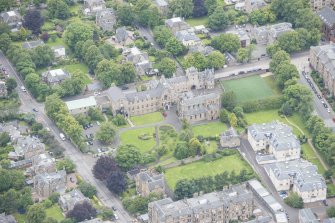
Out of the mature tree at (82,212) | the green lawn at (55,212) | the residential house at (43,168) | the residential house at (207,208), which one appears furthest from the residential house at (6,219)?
the residential house at (207,208)

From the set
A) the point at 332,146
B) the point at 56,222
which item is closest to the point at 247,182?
the point at 332,146

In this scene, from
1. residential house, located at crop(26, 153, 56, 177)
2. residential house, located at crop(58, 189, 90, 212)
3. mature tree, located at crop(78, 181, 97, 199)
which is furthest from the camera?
residential house, located at crop(26, 153, 56, 177)

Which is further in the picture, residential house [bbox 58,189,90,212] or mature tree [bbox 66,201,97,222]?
residential house [bbox 58,189,90,212]

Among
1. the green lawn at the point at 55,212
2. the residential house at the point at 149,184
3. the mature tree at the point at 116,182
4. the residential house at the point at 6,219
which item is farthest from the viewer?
the mature tree at the point at 116,182

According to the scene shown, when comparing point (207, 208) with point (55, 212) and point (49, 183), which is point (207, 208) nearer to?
point (55, 212)

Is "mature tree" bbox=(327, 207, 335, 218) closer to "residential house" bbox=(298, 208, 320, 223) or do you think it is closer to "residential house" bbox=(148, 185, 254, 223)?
"residential house" bbox=(298, 208, 320, 223)

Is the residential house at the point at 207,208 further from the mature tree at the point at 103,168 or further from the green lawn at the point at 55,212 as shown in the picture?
the green lawn at the point at 55,212

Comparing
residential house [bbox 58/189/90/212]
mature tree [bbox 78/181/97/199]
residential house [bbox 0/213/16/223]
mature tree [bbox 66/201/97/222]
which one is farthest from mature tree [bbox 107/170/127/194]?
residential house [bbox 0/213/16/223]
